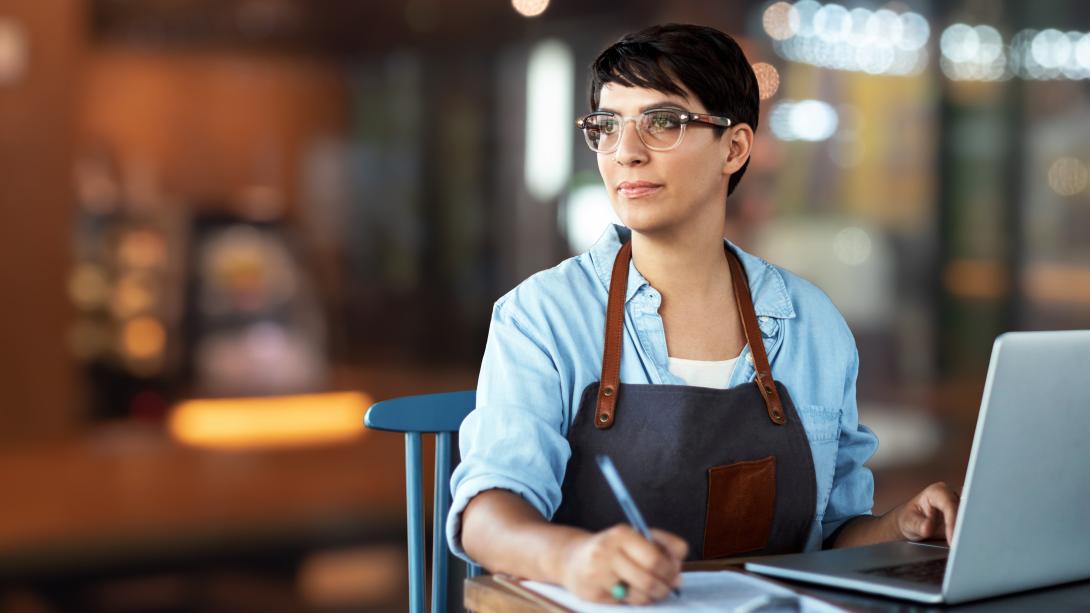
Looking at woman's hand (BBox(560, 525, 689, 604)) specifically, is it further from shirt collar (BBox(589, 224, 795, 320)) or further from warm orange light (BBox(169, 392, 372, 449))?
warm orange light (BBox(169, 392, 372, 449))

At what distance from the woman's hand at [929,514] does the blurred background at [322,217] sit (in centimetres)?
315

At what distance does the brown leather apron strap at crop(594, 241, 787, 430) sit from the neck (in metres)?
0.03

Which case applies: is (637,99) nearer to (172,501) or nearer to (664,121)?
(664,121)

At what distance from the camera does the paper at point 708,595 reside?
43.3 inches

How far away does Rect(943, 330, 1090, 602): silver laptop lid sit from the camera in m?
1.11

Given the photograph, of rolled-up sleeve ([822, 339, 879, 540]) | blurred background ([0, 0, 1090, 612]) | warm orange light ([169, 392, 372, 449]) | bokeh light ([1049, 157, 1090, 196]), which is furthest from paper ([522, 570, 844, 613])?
bokeh light ([1049, 157, 1090, 196])

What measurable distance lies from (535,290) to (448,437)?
0.32 m

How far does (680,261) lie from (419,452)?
0.46 meters

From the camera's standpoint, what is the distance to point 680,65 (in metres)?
1.51

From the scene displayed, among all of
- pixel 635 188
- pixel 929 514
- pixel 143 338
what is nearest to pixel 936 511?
pixel 929 514

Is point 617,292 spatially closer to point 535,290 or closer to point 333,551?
point 535,290

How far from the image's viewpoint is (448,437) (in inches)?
68.7

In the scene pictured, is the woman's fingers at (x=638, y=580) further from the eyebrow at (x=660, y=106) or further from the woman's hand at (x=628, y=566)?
the eyebrow at (x=660, y=106)

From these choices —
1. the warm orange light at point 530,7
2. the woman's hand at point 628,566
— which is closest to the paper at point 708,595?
the woman's hand at point 628,566
